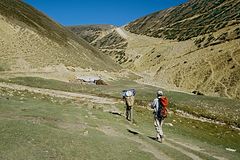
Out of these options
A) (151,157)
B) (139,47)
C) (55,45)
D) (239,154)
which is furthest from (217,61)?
(151,157)

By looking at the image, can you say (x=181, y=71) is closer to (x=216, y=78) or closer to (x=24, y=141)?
(x=216, y=78)

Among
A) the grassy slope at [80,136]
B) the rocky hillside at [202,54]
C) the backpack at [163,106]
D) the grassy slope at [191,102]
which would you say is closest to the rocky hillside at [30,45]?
the grassy slope at [191,102]

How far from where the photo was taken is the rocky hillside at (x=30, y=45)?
83438 millimetres

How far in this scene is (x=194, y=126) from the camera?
39.3 meters

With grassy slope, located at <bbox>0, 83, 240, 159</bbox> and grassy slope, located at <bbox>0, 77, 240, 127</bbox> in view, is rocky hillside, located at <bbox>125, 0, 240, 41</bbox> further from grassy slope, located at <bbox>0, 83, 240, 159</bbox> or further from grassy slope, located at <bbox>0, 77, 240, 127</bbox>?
grassy slope, located at <bbox>0, 83, 240, 159</bbox>

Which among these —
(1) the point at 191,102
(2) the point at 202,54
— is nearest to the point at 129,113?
(1) the point at 191,102

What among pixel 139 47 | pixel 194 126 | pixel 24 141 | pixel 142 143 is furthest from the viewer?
pixel 139 47

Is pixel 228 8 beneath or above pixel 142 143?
above

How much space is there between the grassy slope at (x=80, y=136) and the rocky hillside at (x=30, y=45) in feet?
161

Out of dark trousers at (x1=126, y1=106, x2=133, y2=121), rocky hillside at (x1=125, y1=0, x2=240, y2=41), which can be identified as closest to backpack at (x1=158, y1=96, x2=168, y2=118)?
dark trousers at (x1=126, y1=106, x2=133, y2=121)

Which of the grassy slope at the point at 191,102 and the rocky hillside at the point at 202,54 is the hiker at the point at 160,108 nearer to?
the grassy slope at the point at 191,102

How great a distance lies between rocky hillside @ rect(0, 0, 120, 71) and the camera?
3285 inches

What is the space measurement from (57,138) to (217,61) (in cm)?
9726

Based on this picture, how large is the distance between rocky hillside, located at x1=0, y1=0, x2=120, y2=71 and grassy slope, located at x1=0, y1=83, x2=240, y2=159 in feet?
161
